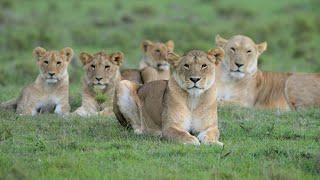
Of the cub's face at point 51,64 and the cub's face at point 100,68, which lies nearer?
the cub's face at point 51,64

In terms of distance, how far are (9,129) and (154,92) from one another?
1439 millimetres

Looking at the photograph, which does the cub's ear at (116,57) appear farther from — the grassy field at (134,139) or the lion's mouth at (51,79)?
the grassy field at (134,139)

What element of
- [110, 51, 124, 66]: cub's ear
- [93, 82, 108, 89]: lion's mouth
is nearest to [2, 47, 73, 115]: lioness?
[93, 82, 108, 89]: lion's mouth

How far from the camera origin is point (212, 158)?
766 centimetres

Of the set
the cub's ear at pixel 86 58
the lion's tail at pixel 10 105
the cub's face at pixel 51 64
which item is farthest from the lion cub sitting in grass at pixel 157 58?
the lion's tail at pixel 10 105

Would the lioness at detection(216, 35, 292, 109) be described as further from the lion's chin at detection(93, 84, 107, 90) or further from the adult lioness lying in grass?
the lion's chin at detection(93, 84, 107, 90)

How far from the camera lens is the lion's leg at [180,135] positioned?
8.27m

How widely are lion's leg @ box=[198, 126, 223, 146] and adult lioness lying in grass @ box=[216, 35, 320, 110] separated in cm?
363

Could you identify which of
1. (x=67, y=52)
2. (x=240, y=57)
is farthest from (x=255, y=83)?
(x=67, y=52)

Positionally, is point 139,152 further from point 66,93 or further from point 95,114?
point 66,93

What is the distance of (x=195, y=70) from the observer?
8531 mm

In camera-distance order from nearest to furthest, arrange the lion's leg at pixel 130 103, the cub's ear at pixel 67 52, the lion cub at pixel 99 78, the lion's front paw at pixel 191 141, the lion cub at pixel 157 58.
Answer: the lion's front paw at pixel 191 141
the lion's leg at pixel 130 103
the lion cub at pixel 99 78
the cub's ear at pixel 67 52
the lion cub at pixel 157 58

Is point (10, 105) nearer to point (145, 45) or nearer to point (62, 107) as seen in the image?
point (62, 107)

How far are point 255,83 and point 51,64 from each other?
293cm
